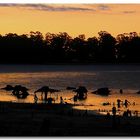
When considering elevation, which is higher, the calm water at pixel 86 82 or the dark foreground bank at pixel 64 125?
the calm water at pixel 86 82

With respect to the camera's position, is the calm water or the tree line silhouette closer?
the tree line silhouette

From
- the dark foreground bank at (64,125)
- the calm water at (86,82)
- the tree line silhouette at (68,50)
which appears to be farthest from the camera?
the calm water at (86,82)

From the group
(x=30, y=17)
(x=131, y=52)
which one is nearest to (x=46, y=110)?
(x=131, y=52)

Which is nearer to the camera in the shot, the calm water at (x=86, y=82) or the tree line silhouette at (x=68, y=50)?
the tree line silhouette at (x=68, y=50)

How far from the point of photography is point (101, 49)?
10125 millimetres

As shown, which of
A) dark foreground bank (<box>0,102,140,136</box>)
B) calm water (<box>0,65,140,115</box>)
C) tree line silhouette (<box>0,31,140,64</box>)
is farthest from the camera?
calm water (<box>0,65,140,115</box>)

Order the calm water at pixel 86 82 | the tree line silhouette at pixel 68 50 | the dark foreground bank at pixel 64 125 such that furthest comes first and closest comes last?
the calm water at pixel 86 82 → the dark foreground bank at pixel 64 125 → the tree line silhouette at pixel 68 50

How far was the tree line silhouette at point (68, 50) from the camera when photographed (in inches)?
372

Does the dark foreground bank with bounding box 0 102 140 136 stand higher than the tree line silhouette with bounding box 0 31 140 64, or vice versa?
the tree line silhouette with bounding box 0 31 140 64

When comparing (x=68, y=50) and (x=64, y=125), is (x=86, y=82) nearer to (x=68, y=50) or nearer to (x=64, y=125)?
(x=64, y=125)

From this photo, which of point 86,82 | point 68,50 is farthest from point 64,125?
point 86,82

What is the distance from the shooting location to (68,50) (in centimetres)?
1148

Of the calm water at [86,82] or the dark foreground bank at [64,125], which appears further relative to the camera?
the calm water at [86,82]

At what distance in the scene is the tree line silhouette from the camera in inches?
372
